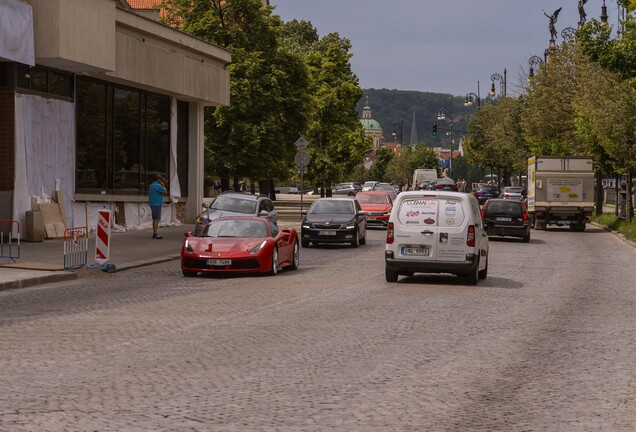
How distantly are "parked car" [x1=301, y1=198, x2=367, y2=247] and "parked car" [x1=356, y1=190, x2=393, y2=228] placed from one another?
890 centimetres

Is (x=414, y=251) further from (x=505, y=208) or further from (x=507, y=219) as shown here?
(x=505, y=208)

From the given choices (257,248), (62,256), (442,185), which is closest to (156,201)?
(62,256)

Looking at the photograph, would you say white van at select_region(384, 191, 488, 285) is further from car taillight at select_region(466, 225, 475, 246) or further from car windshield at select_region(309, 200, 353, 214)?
car windshield at select_region(309, 200, 353, 214)

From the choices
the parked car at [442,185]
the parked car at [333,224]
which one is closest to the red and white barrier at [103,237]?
the parked car at [333,224]

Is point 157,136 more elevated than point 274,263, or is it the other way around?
point 157,136

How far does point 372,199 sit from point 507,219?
7.20 metres

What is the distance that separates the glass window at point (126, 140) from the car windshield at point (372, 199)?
363 inches

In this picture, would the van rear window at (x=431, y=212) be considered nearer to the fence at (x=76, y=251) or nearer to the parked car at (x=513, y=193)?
the fence at (x=76, y=251)

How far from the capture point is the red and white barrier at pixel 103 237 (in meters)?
21.8

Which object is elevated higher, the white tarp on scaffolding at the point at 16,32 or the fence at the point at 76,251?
the white tarp on scaffolding at the point at 16,32

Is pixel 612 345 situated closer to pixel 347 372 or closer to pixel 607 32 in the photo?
pixel 347 372

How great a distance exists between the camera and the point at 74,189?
31.9 m

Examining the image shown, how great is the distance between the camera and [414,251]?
1988cm

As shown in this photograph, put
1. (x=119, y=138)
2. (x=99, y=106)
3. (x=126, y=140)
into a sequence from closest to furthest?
1. (x=99, y=106)
2. (x=119, y=138)
3. (x=126, y=140)
